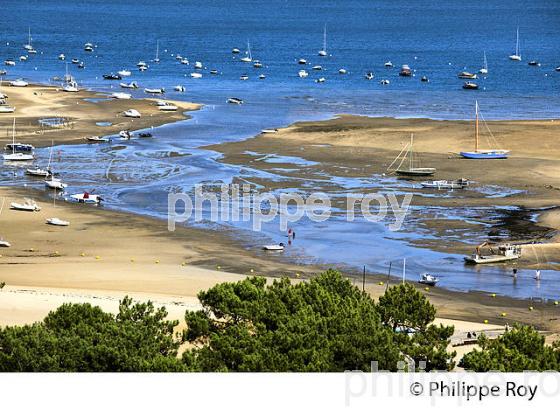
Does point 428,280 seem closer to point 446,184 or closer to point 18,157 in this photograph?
point 446,184

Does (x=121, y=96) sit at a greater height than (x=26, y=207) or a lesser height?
greater

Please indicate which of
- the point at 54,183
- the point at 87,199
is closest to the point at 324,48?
the point at 54,183

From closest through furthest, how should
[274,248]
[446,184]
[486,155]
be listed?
[274,248], [446,184], [486,155]

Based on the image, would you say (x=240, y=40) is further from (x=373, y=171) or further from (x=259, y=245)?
(x=259, y=245)

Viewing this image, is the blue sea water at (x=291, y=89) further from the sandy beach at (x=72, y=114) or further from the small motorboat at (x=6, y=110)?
the small motorboat at (x=6, y=110)

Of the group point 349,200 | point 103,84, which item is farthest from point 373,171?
point 103,84

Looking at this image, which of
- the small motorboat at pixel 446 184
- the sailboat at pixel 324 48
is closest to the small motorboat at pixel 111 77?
the sailboat at pixel 324 48
